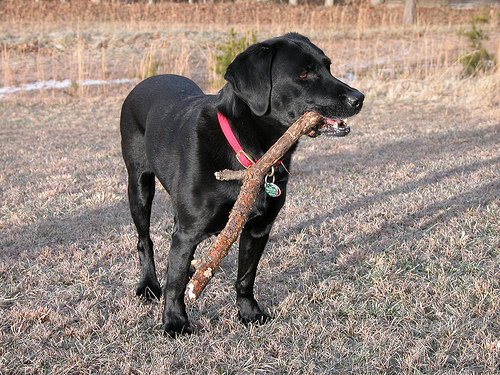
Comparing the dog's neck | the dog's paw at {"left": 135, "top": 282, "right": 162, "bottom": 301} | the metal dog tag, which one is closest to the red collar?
the dog's neck

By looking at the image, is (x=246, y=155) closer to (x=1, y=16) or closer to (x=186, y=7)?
(x=1, y=16)

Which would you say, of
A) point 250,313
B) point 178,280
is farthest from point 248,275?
point 178,280

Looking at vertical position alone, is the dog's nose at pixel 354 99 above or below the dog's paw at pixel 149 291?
above

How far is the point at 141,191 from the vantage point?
320cm

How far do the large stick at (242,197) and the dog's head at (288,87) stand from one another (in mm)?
105

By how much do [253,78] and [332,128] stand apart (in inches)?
19.5

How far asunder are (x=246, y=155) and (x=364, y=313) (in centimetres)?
117

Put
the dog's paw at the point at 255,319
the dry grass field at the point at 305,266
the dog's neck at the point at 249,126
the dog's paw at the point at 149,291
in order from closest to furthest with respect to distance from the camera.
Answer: the dry grass field at the point at 305,266 → the dog's neck at the point at 249,126 → the dog's paw at the point at 255,319 → the dog's paw at the point at 149,291

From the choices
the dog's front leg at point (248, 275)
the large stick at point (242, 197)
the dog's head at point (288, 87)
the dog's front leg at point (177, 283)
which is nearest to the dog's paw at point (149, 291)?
the dog's front leg at point (177, 283)

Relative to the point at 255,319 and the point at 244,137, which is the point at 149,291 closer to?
the point at 255,319

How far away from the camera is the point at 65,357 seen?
7.34 ft

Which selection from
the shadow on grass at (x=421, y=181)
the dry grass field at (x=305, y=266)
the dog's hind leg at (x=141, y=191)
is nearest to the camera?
the dry grass field at (x=305, y=266)

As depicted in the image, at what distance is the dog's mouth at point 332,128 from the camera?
2.39 meters

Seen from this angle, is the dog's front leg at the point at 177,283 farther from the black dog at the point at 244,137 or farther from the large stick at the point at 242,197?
the large stick at the point at 242,197
